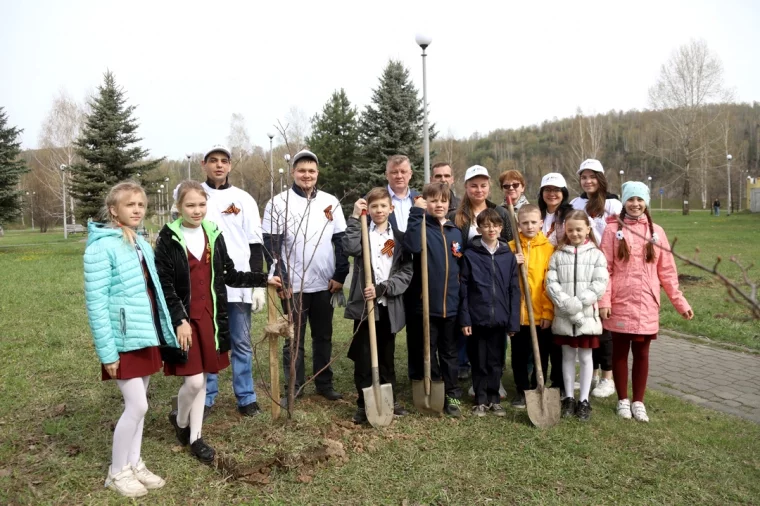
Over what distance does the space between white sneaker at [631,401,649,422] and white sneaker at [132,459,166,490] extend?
3435 millimetres

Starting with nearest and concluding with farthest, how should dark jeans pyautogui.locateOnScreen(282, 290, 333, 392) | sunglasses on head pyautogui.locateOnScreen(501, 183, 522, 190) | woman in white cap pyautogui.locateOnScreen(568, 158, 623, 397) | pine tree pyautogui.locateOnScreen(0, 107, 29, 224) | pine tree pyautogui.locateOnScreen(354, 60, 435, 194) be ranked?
dark jeans pyautogui.locateOnScreen(282, 290, 333, 392)
woman in white cap pyautogui.locateOnScreen(568, 158, 623, 397)
sunglasses on head pyautogui.locateOnScreen(501, 183, 522, 190)
pine tree pyautogui.locateOnScreen(0, 107, 29, 224)
pine tree pyautogui.locateOnScreen(354, 60, 435, 194)

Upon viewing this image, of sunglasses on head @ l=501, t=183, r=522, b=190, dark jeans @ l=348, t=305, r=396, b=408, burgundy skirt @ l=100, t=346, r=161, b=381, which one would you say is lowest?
dark jeans @ l=348, t=305, r=396, b=408

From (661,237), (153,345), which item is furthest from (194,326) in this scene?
(661,237)

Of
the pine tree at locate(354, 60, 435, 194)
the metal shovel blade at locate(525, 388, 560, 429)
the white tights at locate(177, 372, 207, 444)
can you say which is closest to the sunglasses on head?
the metal shovel blade at locate(525, 388, 560, 429)

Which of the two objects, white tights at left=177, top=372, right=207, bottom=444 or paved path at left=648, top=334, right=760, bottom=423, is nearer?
white tights at left=177, top=372, right=207, bottom=444

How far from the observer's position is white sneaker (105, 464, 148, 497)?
9.93 feet

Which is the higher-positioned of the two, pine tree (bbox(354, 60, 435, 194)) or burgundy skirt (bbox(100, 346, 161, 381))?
pine tree (bbox(354, 60, 435, 194))

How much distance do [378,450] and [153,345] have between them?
63.9 inches

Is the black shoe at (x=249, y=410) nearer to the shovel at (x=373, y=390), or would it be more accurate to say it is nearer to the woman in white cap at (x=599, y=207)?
the shovel at (x=373, y=390)

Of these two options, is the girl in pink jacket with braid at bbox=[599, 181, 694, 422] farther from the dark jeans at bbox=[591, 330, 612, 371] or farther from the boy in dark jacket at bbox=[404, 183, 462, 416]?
the boy in dark jacket at bbox=[404, 183, 462, 416]

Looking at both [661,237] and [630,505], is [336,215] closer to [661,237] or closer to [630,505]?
[661,237]

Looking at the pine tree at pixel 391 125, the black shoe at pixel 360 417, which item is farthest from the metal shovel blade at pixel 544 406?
the pine tree at pixel 391 125

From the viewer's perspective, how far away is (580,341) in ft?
13.8

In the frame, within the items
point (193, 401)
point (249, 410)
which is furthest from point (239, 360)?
point (193, 401)
